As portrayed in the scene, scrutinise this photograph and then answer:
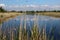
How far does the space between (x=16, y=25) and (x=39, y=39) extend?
0.46m

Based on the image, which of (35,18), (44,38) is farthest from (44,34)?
(35,18)

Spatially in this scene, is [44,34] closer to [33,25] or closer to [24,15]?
[33,25]

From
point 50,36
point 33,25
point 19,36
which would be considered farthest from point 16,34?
point 50,36

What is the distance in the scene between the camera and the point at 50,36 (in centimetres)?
293

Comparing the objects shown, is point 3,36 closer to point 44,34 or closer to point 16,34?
point 16,34

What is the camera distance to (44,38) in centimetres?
287

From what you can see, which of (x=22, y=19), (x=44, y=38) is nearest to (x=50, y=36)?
(x=44, y=38)

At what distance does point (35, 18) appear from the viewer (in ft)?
9.19

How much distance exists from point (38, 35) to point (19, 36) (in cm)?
27

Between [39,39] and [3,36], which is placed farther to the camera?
[3,36]

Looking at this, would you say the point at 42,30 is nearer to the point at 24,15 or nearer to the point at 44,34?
the point at 44,34

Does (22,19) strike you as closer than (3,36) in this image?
Yes

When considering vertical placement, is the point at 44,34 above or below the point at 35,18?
below

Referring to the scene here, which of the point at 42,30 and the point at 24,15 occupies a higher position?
the point at 24,15
